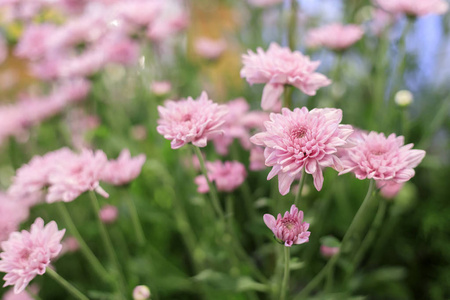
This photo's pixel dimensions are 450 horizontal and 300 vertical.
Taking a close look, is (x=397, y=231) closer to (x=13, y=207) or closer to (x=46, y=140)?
(x=13, y=207)

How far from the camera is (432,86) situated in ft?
3.21

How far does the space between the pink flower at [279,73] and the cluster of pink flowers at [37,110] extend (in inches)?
18.7

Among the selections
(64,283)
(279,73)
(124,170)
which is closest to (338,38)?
(279,73)

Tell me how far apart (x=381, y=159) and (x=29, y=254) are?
337 mm

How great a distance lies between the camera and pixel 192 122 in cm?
40

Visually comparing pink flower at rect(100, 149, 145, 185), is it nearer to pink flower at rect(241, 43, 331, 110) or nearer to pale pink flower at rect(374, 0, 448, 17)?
pink flower at rect(241, 43, 331, 110)

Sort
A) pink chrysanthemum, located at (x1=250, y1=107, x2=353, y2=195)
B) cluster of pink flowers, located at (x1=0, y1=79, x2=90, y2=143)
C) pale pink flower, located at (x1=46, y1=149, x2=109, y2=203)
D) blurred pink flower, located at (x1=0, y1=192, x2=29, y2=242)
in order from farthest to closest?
cluster of pink flowers, located at (x1=0, y1=79, x2=90, y2=143), blurred pink flower, located at (x1=0, y1=192, x2=29, y2=242), pale pink flower, located at (x1=46, y1=149, x2=109, y2=203), pink chrysanthemum, located at (x1=250, y1=107, x2=353, y2=195)

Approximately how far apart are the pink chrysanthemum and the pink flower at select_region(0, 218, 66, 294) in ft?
0.69

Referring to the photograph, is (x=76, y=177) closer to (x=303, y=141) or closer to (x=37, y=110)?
(x=303, y=141)

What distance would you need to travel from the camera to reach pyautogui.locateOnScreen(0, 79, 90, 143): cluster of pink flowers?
0.81 m

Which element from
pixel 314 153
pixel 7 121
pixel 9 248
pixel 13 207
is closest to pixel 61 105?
pixel 7 121

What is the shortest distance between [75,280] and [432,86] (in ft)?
2.80

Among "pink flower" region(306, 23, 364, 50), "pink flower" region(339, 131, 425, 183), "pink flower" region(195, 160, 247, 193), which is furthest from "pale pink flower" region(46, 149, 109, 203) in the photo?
"pink flower" region(306, 23, 364, 50)

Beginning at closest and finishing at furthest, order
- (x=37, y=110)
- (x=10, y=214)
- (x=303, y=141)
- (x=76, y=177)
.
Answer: (x=303, y=141)
(x=76, y=177)
(x=10, y=214)
(x=37, y=110)
